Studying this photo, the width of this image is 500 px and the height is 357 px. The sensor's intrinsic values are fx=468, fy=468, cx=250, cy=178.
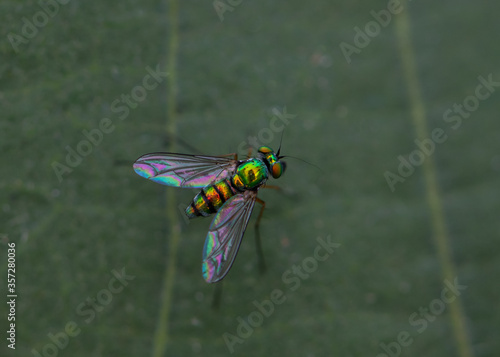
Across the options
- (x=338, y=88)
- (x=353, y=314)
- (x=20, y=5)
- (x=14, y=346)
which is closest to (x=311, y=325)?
(x=353, y=314)

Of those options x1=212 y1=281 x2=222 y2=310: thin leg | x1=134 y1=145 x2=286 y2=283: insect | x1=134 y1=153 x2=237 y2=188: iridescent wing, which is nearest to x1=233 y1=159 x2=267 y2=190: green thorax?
x1=134 y1=145 x2=286 y2=283: insect

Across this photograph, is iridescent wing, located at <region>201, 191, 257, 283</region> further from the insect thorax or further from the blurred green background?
the blurred green background

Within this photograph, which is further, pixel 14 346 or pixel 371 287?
pixel 371 287

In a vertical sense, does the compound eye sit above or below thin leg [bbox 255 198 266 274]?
above

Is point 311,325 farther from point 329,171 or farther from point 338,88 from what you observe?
point 338,88

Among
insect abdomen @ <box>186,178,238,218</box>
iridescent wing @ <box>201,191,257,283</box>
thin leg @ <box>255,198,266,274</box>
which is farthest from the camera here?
thin leg @ <box>255,198,266,274</box>

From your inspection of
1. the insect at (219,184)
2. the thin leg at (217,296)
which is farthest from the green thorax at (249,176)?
the thin leg at (217,296)
